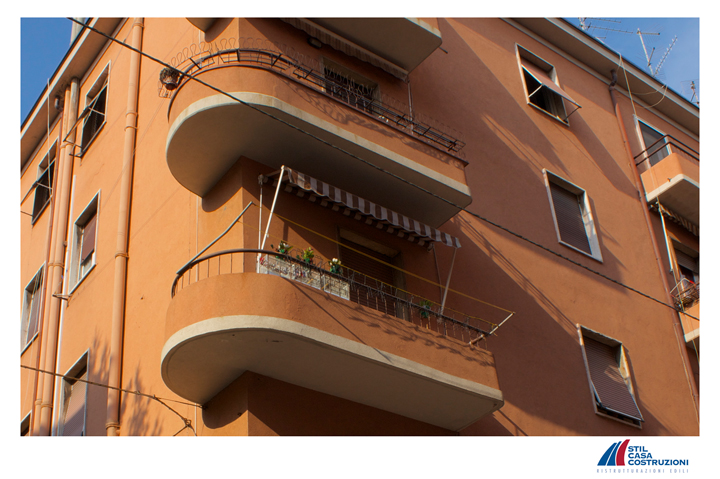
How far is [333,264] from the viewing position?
1163 cm

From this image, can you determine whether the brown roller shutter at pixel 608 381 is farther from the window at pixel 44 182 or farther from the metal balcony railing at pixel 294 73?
the window at pixel 44 182

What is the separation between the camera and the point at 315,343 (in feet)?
33.8

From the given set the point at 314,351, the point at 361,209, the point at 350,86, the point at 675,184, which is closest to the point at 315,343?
the point at 314,351

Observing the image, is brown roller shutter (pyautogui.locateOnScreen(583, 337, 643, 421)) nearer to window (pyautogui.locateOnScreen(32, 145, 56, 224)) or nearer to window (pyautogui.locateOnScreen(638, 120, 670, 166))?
window (pyautogui.locateOnScreen(638, 120, 670, 166))

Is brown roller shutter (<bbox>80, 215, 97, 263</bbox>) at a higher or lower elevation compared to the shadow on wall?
higher

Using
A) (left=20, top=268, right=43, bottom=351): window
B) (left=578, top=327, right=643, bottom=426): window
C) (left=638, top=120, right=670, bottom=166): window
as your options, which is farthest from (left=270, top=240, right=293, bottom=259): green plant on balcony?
(left=638, top=120, right=670, bottom=166): window

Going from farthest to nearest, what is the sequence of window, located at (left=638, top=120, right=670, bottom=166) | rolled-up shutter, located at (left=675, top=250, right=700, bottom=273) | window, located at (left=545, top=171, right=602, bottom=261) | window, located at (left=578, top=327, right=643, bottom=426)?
window, located at (left=638, top=120, right=670, bottom=166) < rolled-up shutter, located at (left=675, top=250, right=700, bottom=273) < window, located at (left=545, top=171, right=602, bottom=261) < window, located at (left=578, top=327, right=643, bottom=426)

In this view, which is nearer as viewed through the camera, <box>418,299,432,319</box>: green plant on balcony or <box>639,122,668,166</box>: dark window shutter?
<box>418,299,432,319</box>: green plant on balcony

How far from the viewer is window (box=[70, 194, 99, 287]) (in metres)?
16.1

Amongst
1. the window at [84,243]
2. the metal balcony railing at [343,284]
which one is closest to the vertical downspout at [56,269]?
the window at [84,243]

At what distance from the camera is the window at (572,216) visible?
56.7ft

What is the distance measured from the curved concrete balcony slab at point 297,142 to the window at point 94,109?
6336 millimetres

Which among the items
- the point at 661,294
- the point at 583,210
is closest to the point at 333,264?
the point at 583,210
